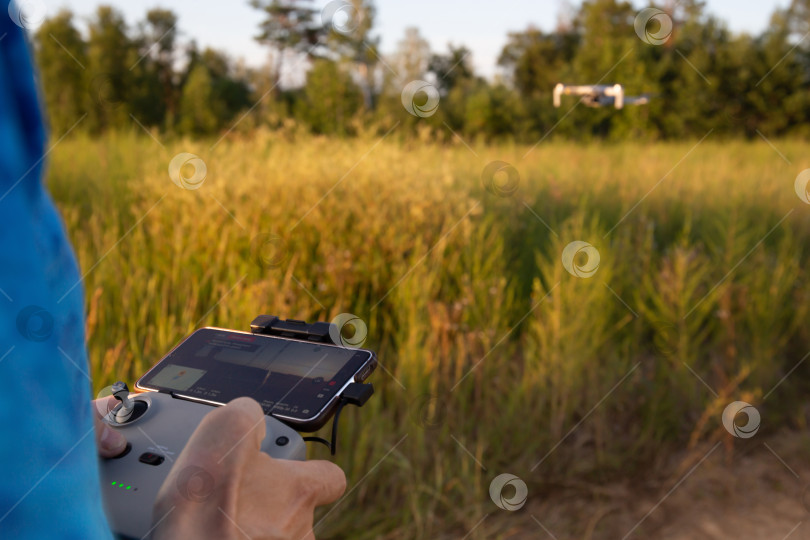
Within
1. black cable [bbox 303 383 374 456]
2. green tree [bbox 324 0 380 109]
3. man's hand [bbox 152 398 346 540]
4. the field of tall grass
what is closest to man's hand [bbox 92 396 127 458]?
→ man's hand [bbox 152 398 346 540]

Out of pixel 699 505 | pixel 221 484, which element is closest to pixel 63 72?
pixel 699 505

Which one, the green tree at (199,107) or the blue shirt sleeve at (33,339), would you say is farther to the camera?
the green tree at (199,107)

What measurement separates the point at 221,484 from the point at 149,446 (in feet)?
0.58

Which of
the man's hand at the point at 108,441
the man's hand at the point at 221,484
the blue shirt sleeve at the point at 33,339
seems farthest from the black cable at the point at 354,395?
the blue shirt sleeve at the point at 33,339

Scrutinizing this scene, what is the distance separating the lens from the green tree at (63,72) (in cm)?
1558

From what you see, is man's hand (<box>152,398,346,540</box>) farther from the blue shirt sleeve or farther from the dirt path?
the dirt path

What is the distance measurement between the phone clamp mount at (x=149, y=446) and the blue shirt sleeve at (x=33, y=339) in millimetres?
183

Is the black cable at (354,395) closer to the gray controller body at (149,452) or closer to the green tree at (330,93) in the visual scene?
the gray controller body at (149,452)

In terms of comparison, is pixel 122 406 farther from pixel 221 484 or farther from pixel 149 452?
pixel 221 484

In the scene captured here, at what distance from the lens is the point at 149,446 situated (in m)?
0.81

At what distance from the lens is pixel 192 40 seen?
1939cm

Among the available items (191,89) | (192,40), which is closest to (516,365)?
(191,89)

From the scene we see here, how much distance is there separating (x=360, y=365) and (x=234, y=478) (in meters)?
0.27

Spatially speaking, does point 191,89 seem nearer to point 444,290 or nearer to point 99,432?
point 444,290
